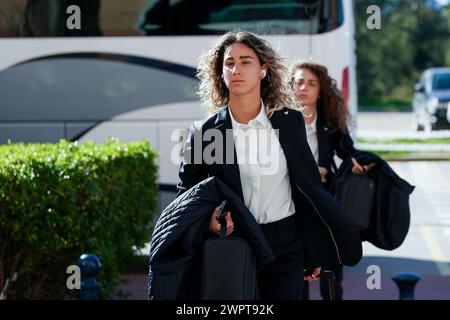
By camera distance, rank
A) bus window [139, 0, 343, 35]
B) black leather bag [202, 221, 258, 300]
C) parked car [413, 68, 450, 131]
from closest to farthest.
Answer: black leather bag [202, 221, 258, 300]
bus window [139, 0, 343, 35]
parked car [413, 68, 450, 131]

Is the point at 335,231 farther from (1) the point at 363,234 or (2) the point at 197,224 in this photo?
(1) the point at 363,234

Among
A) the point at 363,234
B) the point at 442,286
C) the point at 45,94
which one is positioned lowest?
the point at 442,286

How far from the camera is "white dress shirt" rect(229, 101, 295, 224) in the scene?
4617 mm

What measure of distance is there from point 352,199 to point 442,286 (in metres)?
2.56

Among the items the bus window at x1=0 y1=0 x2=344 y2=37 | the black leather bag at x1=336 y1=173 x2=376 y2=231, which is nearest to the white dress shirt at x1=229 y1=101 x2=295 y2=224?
the black leather bag at x1=336 y1=173 x2=376 y2=231

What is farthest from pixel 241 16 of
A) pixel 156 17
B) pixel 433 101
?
pixel 433 101

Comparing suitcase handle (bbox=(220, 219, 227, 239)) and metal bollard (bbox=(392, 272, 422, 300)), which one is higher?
suitcase handle (bbox=(220, 219, 227, 239))

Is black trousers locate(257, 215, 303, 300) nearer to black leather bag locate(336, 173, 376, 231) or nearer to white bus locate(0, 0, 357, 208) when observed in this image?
black leather bag locate(336, 173, 376, 231)

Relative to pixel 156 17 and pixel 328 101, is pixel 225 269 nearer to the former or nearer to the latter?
pixel 328 101

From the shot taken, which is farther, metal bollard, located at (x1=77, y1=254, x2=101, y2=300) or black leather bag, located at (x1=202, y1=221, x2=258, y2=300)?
metal bollard, located at (x1=77, y1=254, x2=101, y2=300)

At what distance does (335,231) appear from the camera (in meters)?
4.76

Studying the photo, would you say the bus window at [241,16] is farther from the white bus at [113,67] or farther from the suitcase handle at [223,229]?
the suitcase handle at [223,229]

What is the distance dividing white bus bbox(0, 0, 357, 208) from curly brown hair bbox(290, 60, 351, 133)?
3.08 meters

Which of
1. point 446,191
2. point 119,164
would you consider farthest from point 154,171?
point 446,191
